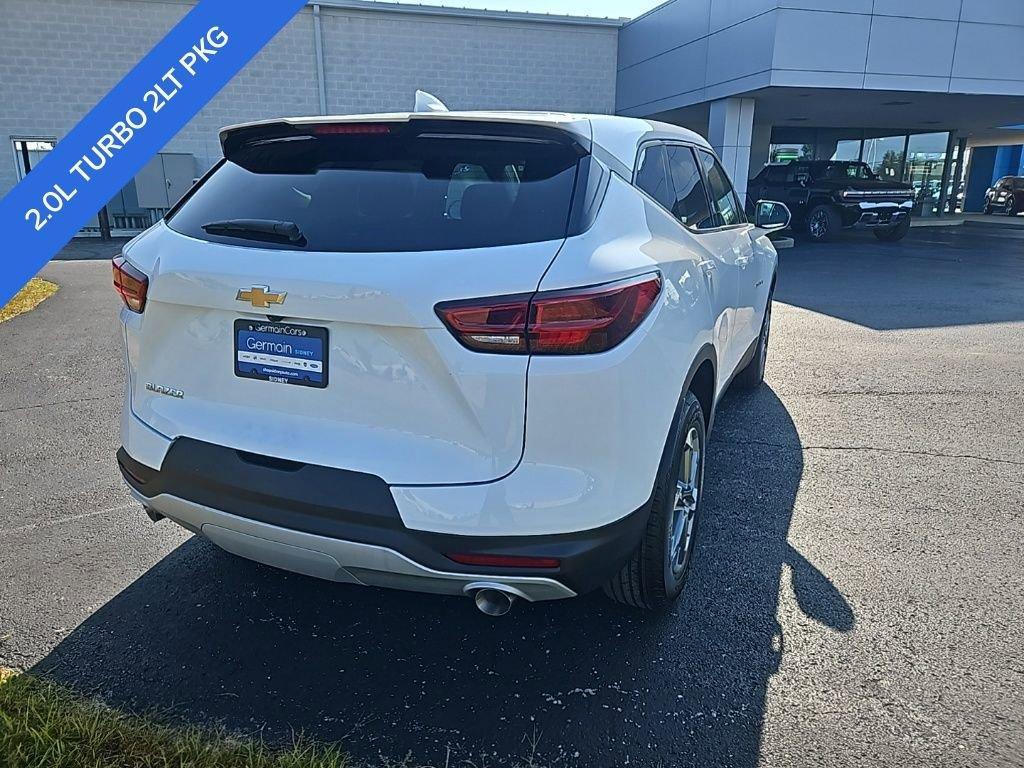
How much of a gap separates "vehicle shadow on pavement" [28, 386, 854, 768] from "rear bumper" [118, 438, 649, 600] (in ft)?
1.45

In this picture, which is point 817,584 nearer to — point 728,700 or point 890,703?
point 890,703

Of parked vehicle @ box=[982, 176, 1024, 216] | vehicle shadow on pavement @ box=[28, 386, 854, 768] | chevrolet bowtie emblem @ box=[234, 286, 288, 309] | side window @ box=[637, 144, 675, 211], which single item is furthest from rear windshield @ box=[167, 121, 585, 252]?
parked vehicle @ box=[982, 176, 1024, 216]

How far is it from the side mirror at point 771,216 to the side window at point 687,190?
6.48 ft

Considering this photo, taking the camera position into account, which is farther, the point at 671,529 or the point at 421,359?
the point at 671,529

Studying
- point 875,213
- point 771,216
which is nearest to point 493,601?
point 771,216

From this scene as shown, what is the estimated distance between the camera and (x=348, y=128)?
2434 mm

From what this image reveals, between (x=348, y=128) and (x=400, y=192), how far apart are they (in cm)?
34

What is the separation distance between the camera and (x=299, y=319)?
2.11 m

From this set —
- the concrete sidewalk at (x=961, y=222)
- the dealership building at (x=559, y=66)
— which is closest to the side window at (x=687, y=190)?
the dealership building at (x=559, y=66)

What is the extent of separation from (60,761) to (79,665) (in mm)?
534

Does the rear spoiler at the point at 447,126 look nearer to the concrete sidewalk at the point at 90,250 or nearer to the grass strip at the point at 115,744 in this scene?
the grass strip at the point at 115,744

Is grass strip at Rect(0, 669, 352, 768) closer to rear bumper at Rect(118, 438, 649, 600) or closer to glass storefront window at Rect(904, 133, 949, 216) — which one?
rear bumper at Rect(118, 438, 649, 600)

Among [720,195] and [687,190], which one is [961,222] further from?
[687,190]

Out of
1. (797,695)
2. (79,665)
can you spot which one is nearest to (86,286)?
(79,665)
